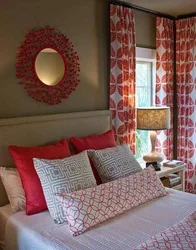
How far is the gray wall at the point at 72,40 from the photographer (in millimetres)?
2459

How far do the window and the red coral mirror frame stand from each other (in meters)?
1.16

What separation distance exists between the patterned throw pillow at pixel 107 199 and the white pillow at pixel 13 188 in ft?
1.42

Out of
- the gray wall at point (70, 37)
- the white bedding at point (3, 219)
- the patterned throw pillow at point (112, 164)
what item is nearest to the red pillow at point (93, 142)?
the patterned throw pillow at point (112, 164)

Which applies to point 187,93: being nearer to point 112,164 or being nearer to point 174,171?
point 174,171

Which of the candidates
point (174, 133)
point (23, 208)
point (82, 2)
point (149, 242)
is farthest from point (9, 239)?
point (174, 133)

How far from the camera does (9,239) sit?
2096 millimetres

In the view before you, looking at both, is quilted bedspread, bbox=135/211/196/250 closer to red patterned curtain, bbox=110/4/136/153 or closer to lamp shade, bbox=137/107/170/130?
lamp shade, bbox=137/107/170/130

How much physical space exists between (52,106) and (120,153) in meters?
0.74

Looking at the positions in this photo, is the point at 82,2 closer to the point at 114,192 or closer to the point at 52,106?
the point at 52,106

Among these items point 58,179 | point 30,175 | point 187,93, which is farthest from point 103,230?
point 187,93

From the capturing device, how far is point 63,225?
6.59ft

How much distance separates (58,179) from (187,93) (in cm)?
250

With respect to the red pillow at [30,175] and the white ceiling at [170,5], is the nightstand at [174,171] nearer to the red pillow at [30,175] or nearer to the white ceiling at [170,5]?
the red pillow at [30,175]

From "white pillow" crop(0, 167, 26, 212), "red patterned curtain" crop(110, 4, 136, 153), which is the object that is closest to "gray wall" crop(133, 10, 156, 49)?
"red patterned curtain" crop(110, 4, 136, 153)
